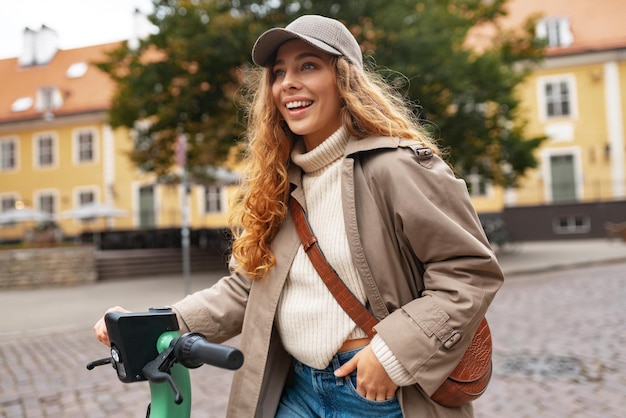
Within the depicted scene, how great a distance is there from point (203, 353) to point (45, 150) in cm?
3680

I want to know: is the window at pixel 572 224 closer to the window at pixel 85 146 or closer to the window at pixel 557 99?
the window at pixel 557 99

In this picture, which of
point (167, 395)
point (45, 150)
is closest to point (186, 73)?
point (167, 395)

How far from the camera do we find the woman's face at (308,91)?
1862 millimetres

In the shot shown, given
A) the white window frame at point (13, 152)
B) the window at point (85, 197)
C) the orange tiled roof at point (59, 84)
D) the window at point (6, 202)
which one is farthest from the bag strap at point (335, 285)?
the window at point (6, 202)

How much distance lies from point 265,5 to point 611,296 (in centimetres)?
912

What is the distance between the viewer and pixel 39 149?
34969 millimetres

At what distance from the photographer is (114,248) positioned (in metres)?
24.7

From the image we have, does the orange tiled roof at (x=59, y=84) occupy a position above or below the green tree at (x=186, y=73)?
above

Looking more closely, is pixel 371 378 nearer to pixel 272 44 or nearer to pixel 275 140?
pixel 275 140

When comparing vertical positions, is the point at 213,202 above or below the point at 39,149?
below

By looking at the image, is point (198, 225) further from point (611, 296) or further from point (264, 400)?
point (264, 400)

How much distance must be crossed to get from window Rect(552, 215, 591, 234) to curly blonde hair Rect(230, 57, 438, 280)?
27515 millimetres

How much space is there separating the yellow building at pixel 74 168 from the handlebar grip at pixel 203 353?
31053 millimetres

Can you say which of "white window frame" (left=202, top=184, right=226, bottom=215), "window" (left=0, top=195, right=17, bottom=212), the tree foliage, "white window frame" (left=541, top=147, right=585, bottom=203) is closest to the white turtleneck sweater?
the tree foliage
